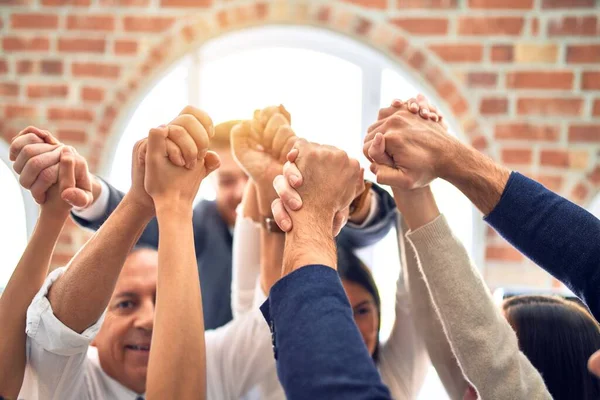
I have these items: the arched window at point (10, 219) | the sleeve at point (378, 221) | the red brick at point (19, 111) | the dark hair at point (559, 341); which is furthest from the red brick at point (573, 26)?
the arched window at point (10, 219)

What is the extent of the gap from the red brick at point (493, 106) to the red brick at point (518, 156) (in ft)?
0.46

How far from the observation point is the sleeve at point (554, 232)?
33.9 inches

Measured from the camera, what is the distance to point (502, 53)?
6.57ft

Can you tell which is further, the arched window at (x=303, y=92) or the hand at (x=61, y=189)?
the arched window at (x=303, y=92)

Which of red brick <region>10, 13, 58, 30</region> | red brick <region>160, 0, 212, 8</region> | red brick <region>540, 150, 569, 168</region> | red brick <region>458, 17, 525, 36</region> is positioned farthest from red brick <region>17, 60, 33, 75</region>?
red brick <region>540, 150, 569, 168</region>

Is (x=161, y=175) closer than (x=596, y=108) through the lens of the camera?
Yes

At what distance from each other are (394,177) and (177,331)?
437 millimetres

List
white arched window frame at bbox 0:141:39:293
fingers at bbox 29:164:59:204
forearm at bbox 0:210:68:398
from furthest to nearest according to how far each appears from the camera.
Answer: white arched window frame at bbox 0:141:39:293 < fingers at bbox 29:164:59:204 < forearm at bbox 0:210:68:398

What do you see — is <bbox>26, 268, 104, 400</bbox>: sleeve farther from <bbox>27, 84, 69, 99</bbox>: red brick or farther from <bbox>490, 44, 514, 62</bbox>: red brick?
<bbox>490, 44, 514, 62</bbox>: red brick

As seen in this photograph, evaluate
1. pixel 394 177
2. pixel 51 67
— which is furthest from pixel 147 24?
pixel 394 177

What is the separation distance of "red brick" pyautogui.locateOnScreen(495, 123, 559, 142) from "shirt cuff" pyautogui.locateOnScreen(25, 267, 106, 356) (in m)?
1.58

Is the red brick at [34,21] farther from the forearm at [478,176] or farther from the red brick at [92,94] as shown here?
the forearm at [478,176]

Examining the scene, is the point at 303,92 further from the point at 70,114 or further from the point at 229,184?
the point at 70,114

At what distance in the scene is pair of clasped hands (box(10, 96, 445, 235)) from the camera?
32.5 inches
